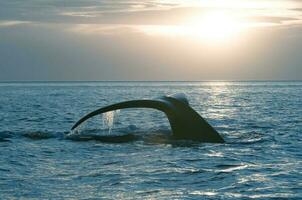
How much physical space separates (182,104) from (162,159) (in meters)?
→ 2.42

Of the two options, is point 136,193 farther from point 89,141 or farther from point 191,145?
point 89,141

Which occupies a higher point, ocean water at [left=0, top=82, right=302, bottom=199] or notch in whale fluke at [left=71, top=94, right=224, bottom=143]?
notch in whale fluke at [left=71, top=94, right=224, bottom=143]

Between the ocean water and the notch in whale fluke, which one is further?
the notch in whale fluke

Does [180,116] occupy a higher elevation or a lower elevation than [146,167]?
higher

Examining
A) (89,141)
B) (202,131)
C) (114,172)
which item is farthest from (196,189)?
(89,141)

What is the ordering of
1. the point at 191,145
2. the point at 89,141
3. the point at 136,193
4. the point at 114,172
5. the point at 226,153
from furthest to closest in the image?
the point at 89,141
the point at 191,145
the point at 226,153
the point at 114,172
the point at 136,193

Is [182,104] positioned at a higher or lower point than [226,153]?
higher

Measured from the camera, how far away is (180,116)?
717 inches

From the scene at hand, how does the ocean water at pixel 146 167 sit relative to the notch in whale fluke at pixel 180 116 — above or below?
below

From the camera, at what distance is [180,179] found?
545 inches

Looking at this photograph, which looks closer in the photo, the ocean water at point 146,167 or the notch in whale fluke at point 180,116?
the ocean water at point 146,167

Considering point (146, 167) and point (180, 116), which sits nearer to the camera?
point (146, 167)

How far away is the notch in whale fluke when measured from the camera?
17.7m

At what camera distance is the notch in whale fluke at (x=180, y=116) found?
17.7m
